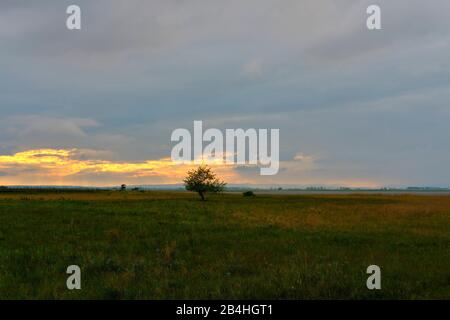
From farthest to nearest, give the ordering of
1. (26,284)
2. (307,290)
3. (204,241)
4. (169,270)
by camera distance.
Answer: (204,241), (169,270), (26,284), (307,290)

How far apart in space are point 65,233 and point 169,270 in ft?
44.7

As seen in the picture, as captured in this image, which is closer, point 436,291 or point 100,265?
point 436,291

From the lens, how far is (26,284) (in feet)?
40.1

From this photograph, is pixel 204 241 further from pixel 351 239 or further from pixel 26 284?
pixel 26 284

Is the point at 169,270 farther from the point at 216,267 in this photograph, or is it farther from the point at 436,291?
the point at 436,291

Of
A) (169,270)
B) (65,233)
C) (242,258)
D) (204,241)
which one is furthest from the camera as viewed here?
(65,233)

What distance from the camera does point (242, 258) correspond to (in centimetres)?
1647

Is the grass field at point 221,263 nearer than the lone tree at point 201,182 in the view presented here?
Yes

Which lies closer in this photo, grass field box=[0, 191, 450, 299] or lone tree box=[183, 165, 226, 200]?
grass field box=[0, 191, 450, 299]

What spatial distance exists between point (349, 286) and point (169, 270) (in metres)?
6.11

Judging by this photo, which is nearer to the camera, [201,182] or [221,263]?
[221,263]
